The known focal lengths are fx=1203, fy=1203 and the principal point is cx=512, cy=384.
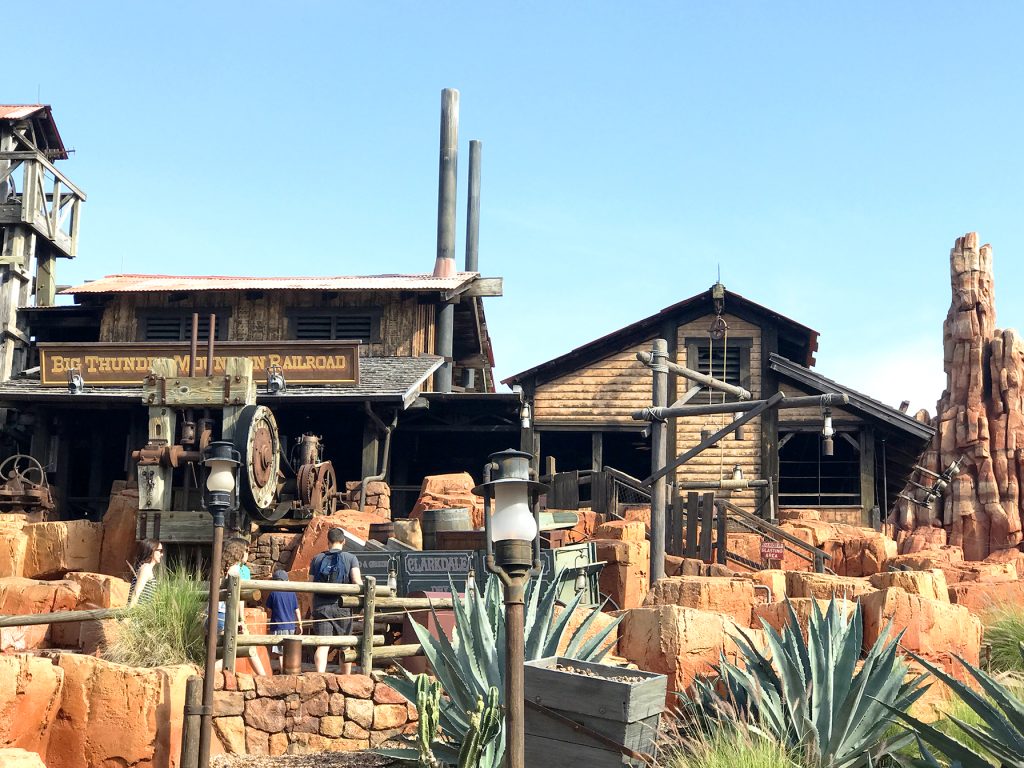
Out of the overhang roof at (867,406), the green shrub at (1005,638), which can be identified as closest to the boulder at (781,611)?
the green shrub at (1005,638)

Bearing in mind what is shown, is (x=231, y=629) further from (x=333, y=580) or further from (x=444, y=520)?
(x=444, y=520)

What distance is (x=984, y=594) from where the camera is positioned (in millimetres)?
15336

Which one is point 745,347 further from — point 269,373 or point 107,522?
point 107,522

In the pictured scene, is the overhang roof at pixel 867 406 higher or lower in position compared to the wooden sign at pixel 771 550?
higher

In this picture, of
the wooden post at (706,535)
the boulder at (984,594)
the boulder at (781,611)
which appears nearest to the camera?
the boulder at (781,611)

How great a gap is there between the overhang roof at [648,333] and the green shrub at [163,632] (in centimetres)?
1551

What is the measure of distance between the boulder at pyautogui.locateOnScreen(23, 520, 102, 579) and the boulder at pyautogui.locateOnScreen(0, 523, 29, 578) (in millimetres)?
133

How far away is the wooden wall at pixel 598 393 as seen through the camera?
82.6 ft

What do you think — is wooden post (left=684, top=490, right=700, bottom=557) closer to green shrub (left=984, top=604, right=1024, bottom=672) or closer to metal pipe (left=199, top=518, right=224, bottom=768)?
green shrub (left=984, top=604, right=1024, bottom=672)

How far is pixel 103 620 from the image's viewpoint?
10047 millimetres

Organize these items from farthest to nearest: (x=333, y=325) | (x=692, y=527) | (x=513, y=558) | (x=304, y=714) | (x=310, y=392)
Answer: (x=333, y=325) < (x=310, y=392) < (x=692, y=527) < (x=304, y=714) < (x=513, y=558)

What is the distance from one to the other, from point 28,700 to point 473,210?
104 ft

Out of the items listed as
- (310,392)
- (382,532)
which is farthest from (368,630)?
(310,392)

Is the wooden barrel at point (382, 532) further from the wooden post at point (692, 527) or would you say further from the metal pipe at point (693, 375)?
the wooden post at point (692, 527)
